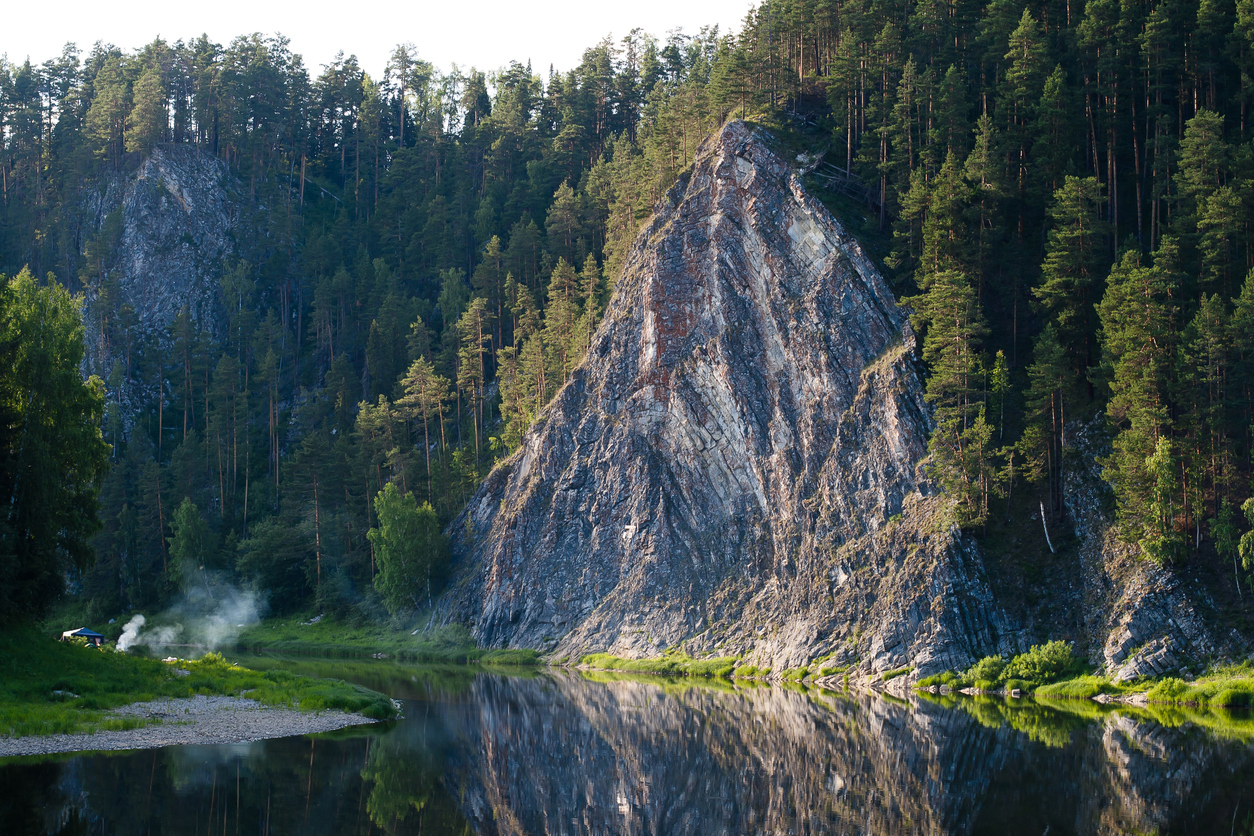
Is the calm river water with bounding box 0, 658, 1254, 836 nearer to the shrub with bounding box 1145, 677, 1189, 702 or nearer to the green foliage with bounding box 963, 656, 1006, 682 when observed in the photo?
the shrub with bounding box 1145, 677, 1189, 702

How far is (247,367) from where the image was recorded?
113 metres

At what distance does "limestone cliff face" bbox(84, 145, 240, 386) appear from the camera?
11775 centimetres

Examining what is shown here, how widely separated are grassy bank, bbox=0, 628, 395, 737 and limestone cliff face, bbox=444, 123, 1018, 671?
25834mm

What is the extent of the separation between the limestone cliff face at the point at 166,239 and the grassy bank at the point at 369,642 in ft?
157

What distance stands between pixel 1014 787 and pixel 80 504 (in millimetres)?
38176

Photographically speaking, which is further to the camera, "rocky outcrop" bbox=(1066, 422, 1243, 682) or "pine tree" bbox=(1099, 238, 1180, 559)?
"pine tree" bbox=(1099, 238, 1180, 559)

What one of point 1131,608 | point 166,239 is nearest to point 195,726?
point 1131,608

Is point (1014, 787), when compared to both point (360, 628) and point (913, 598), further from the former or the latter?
point (360, 628)

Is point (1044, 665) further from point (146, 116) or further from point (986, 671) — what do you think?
point (146, 116)

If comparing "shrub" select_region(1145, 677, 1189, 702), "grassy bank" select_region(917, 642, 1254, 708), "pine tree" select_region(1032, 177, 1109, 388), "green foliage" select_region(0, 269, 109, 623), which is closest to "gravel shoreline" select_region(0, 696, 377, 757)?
"green foliage" select_region(0, 269, 109, 623)

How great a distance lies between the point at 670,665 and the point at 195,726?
3319 centimetres

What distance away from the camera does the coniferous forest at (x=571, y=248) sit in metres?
52.9

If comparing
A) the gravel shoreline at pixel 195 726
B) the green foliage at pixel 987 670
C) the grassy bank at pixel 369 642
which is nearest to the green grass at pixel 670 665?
the grassy bank at pixel 369 642

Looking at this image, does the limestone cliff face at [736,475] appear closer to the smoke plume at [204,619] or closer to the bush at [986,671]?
the bush at [986,671]
